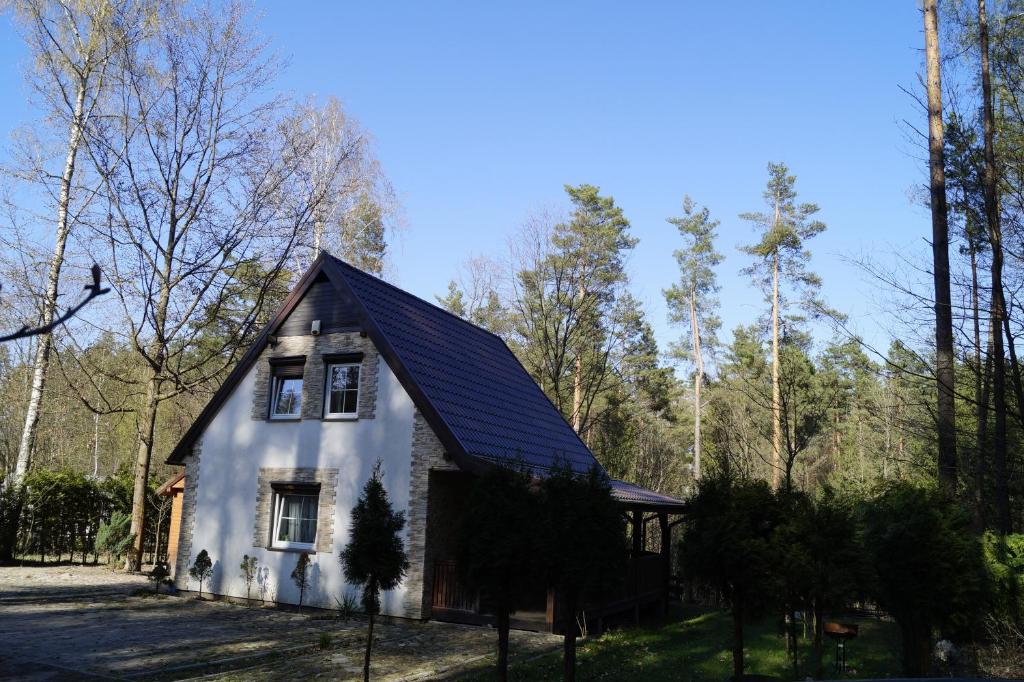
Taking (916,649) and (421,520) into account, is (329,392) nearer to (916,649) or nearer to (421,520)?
(421,520)

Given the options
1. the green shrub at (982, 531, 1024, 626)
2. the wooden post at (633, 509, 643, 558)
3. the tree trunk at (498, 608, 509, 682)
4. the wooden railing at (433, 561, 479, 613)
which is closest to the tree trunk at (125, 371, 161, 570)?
the wooden railing at (433, 561, 479, 613)

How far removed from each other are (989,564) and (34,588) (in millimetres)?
18209

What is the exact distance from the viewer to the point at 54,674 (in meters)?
8.98

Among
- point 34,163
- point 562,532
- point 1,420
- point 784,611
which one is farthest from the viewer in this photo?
point 1,420

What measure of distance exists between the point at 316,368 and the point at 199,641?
236 inches

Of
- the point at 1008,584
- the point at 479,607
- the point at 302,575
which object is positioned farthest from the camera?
the point at 302,575

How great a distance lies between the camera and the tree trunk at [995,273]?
10.5m

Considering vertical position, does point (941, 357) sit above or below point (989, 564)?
above

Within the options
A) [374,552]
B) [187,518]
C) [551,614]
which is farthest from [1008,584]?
[187,518]

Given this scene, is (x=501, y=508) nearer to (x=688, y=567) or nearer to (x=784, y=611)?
(x=688, y=567)

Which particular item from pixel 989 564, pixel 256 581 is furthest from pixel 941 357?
pixel 256 581

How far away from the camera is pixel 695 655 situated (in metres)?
12.3

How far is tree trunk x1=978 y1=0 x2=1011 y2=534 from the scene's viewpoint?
1045 centimetres

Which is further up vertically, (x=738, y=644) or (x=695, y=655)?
(x=738, y=644)
